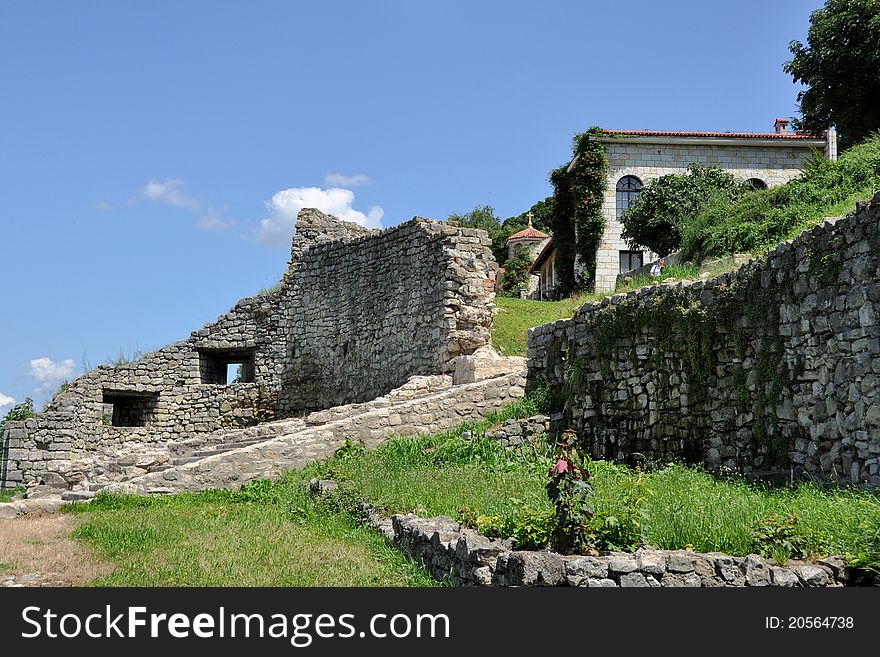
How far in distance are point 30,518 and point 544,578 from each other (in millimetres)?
9414

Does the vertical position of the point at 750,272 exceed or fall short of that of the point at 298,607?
it exceeds it

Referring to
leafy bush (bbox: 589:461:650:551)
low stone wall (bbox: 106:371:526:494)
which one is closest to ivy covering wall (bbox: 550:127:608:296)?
low stone wall (bbox: 106:371:526:494)

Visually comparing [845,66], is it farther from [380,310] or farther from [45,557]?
[45,557]

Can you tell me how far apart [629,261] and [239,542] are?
2972 centimetres

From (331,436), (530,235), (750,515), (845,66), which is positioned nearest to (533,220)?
(530,235)

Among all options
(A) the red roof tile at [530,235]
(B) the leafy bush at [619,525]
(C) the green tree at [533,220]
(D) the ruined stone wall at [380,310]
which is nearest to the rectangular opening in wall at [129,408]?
(D) the ruined stone wall at [380,310]

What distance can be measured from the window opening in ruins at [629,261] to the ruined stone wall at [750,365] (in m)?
23.0

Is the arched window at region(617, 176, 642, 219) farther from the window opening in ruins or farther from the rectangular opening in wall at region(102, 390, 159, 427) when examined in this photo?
the rectangular opening in wall at region(102, 390, 159, 427)

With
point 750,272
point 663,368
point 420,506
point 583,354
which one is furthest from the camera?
point 583,354

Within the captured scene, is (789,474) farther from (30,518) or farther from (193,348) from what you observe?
(193,348)

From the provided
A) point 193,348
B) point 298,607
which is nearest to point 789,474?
point 298,607

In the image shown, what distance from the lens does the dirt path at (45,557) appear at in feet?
26.0

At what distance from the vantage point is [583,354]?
13984 mm

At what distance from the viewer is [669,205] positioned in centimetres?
3073
